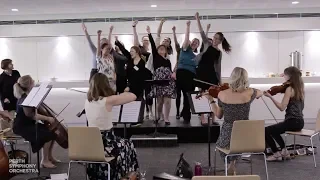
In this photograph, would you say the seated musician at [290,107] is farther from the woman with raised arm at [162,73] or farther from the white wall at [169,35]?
the white wall at [169,35]

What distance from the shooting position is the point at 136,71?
6207mm

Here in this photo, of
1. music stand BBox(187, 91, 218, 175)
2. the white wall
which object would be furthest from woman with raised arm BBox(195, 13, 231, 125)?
the white wall

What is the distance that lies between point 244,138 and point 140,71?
3020 millimetres

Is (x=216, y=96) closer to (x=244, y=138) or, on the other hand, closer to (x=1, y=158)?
(x=244, y=138)

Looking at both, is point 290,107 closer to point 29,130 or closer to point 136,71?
point 136,71

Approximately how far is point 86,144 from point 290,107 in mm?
2772

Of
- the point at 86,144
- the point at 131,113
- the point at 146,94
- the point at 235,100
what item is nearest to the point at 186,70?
the point at 146,94

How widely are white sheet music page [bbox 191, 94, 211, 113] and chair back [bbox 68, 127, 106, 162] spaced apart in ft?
4.70

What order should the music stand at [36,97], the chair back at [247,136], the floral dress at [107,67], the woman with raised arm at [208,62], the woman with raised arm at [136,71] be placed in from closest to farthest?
the chair back at [247,136]
the music stand at [36,97]
the woman with raised arm at [208,62]
the woman with raised arm at [136,71]
the floral dress at [107,67]

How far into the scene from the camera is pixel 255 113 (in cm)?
831

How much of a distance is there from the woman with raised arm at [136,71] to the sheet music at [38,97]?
7.60 ft

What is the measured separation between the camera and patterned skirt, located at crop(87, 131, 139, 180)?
3.66m

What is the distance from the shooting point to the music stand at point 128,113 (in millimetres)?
4191

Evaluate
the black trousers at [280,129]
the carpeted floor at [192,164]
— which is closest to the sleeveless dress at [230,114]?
the carpeted floor at [192,164]
